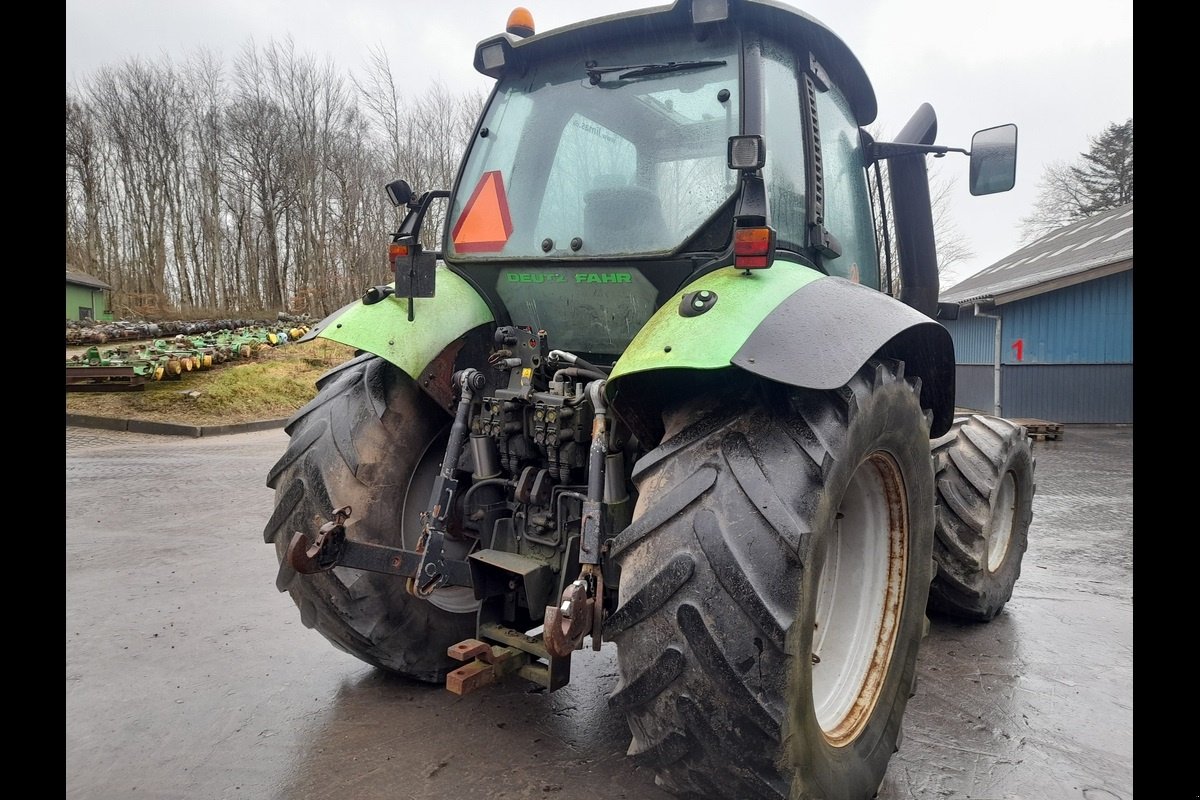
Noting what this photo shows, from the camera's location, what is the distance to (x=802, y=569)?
177 centimetres

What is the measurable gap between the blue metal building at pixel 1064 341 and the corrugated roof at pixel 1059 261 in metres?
0.04

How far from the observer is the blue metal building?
14.7 meters

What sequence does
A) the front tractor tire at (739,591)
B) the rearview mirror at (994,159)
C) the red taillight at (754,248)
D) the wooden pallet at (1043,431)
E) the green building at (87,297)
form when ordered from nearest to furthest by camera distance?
the front tractor tire at (739,591) → the red taillight at (754,248) → the rearview mirror at (994,159) → the wooden pallet at (1043,431) → the green building at (87,297)

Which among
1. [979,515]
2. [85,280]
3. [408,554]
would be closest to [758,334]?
[408,554]

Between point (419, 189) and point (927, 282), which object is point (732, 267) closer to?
point (927, 282)

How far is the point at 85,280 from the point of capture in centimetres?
2881

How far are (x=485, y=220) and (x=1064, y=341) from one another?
15.7 m

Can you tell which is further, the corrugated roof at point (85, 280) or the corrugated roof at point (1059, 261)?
the corrugated roof at point (85, 280)

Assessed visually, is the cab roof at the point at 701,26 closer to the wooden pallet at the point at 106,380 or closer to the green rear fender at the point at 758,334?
the green rear fender at the point at 758,334

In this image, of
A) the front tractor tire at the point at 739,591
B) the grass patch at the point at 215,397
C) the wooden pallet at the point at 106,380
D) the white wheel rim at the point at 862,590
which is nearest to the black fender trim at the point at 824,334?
the front tractor tire at the point at 739,591

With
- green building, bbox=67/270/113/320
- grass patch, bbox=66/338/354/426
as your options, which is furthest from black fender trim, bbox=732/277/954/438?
green building, bbox=67/270/113/320

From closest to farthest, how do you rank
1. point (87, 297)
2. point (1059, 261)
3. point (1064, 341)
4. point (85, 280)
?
point (1064, 341) < point (1059, 261) < point (85, 280) < point (87, 297)

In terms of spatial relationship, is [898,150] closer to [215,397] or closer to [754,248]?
[754,248]

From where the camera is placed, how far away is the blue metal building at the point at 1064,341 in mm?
14719
